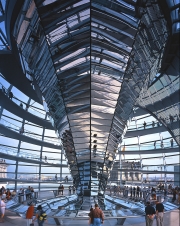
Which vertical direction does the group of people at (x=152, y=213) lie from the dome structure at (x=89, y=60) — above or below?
below

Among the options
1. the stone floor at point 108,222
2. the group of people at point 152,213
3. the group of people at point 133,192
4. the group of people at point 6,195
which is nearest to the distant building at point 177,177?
the group of people at point 133,192

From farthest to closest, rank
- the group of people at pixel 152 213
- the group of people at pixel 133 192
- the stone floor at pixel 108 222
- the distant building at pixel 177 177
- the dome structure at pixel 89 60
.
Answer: the distant building at pixel 177 177
the group of people at pixel 133 192
the dome structure at pixel 89 60
the stone floor at pixel 108 222
the group of people at pixel 152 213

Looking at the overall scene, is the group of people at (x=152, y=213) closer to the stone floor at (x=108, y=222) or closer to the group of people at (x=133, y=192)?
the stone floor at (x=108, y=222)

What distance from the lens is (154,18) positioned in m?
14.8

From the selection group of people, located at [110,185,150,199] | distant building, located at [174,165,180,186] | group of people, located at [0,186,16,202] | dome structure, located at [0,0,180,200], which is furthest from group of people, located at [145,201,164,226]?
distant building, located at [174,165,180,186]

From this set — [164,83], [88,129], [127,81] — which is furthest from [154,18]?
[164,83]

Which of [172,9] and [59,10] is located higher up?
[172,9]

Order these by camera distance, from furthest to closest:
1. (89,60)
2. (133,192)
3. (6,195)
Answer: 1. (133,192)
2. (6,195)
3. (89,60)

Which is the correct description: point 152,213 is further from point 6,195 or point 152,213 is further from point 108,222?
point 6,195

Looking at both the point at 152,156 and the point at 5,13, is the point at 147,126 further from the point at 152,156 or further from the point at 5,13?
the point at 5,13

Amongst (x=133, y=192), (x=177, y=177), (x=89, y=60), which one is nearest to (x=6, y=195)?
(x=133, y=192)

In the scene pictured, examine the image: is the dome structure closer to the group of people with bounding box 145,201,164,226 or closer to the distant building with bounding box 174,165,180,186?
the group of people with bounding box 145,201,164,226

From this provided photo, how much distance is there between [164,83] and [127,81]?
15429mm

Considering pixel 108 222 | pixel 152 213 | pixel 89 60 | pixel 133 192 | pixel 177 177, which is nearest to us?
pixel 152 213
